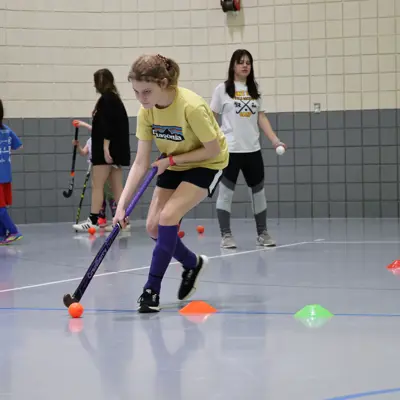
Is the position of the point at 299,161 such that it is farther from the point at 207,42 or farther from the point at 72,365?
the point at 72,365

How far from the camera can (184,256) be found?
4.49m

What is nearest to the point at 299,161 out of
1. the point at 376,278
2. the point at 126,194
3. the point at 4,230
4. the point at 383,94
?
the point at 383,94

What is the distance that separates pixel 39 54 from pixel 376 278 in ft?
18.4

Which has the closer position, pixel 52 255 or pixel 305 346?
pixel 305 346

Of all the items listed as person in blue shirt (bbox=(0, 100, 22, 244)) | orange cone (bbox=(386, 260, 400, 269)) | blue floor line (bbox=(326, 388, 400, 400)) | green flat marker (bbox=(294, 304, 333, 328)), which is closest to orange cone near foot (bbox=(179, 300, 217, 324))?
green flat marker (bbox=(294, 304, 333, 328))

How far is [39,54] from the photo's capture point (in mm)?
9445

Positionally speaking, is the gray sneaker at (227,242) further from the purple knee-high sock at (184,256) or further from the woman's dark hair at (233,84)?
the purple knee-high sock at (184,256)

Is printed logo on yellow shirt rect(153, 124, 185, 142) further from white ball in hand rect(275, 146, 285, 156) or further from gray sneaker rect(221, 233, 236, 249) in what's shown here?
gray sneaker rect(221, 233, 236, 249)

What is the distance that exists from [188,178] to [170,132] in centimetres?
26

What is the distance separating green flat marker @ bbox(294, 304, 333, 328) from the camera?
3.83 metres

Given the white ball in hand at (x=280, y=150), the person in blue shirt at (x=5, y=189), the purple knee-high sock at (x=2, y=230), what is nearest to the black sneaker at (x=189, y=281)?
the white ball in hand at (x=280, y=150)

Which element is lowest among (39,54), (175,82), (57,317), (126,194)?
(57,317)

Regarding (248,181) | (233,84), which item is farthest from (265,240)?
(233,84)

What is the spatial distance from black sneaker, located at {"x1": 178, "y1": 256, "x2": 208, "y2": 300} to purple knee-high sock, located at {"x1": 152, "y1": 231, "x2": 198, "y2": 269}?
26 millimetres
